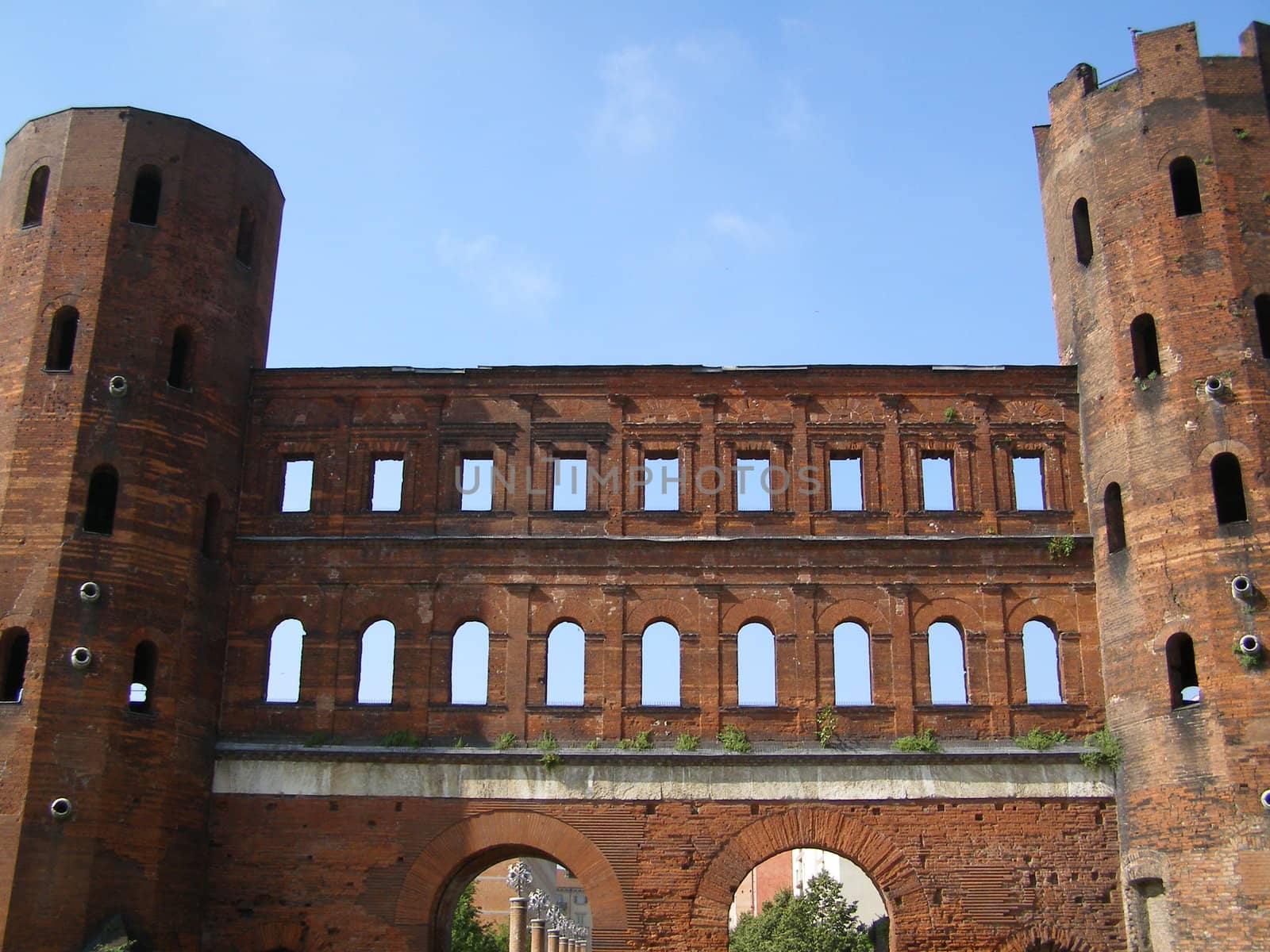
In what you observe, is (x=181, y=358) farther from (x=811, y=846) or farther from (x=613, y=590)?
(x=811, y=846)

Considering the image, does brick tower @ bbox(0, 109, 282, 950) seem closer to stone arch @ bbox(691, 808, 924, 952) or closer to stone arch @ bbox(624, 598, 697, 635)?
stone arch @ bbox(624, 598, 697, 635)

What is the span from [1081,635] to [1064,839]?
3.63 m

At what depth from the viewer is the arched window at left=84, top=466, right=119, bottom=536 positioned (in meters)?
24.1

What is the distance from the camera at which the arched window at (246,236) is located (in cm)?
2717

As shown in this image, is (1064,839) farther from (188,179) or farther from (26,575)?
(188,179)

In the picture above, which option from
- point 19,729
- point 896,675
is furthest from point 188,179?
point 896,675

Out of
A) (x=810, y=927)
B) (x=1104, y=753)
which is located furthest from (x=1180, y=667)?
(x=810, y=927)

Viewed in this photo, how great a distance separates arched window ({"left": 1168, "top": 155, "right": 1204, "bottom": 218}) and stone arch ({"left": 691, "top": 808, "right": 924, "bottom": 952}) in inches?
492

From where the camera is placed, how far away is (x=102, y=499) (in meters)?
24.5

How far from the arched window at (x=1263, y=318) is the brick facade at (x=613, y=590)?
0.73 feet

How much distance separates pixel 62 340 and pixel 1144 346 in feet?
63.8

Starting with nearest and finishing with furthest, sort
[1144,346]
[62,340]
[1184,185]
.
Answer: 1. [62,340]
2. [1144,346]
3. [1184,185]

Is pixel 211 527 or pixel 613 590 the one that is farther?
pixel 211 527

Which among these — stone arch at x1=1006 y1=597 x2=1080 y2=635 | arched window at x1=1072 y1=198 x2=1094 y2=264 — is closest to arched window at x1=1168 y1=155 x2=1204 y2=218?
arched window at x1=1072 y1=198 x2=1094 y2=264
